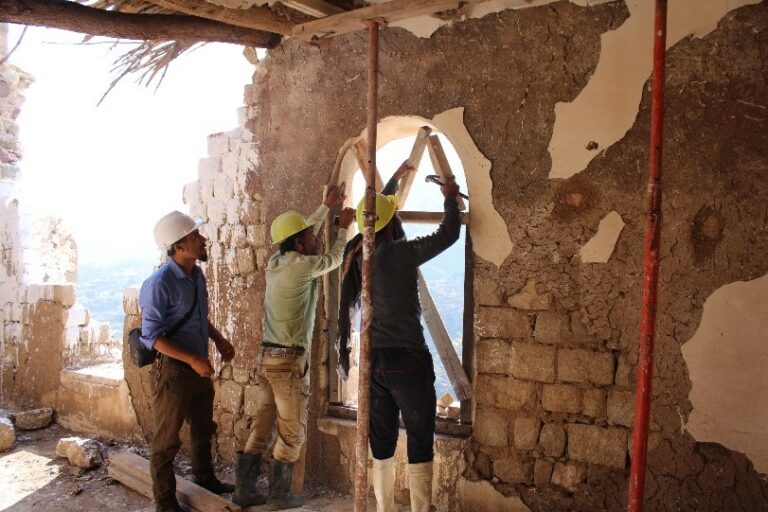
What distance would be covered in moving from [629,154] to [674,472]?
1.81 meters

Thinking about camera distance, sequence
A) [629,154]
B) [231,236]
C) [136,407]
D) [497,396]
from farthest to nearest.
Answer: [136,407] < [231,236] < [497,396] < [629,154]

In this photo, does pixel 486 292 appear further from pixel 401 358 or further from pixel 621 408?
pixel 621 408

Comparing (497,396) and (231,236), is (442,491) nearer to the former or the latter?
(497,396)

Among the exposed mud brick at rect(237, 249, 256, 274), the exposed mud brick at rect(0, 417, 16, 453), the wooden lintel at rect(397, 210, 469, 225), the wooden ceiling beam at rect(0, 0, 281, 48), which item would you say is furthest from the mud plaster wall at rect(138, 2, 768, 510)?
the exposed mud brick at rect(0, 417, 16, 453)

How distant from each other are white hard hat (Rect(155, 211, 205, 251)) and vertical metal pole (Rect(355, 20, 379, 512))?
1.59 metres

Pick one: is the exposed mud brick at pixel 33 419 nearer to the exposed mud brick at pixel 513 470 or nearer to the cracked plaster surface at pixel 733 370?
the exposed mud brick at pixel 513 470

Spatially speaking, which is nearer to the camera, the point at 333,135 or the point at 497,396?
the point at 497,396

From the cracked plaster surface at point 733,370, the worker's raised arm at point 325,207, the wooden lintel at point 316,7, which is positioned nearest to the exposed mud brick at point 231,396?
the worker's raised arm at point 325,207

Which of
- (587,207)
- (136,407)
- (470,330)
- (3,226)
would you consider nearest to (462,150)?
(587,207)

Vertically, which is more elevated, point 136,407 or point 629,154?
point 629,154

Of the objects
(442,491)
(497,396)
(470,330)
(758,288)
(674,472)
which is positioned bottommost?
(442,491)

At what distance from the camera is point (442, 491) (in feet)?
13.4

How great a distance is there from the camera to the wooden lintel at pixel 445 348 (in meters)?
4.12

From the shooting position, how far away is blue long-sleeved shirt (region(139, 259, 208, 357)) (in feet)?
13.0
